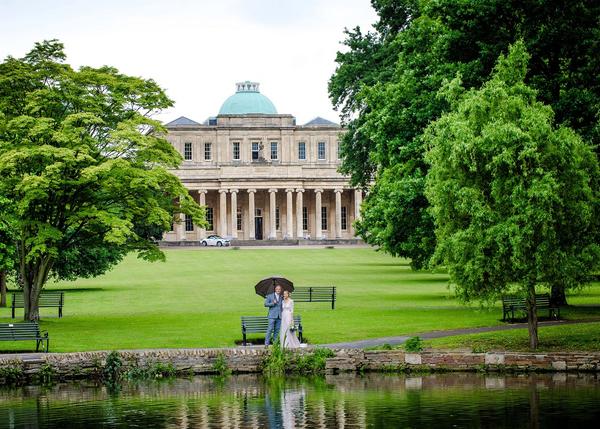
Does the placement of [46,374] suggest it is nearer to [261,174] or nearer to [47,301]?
[47,301]

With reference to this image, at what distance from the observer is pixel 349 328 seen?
36281 mm

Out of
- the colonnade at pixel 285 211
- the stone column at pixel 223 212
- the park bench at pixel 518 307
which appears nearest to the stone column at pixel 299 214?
the colonnade at pixel 285 211

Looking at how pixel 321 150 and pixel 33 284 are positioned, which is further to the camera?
pixel 321 150

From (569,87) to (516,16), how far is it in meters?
A: 3.14

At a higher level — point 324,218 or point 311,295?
point 324,218

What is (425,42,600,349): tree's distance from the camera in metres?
29.2

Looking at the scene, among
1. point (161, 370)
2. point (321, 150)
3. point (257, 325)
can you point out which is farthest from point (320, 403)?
point (321, 150)

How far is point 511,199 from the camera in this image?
29469 mm

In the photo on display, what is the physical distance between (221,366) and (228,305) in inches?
743

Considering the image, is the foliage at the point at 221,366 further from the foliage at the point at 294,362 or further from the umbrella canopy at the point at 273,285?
the umbrella canopy at the point at 273,285

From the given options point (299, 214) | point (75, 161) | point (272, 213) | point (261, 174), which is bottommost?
point (75, 161)

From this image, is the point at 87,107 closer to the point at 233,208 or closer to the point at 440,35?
the point at 440,35

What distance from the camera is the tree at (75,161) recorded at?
120 feet

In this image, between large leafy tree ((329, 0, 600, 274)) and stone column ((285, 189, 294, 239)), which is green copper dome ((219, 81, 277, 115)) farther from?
large leafy tree ((329, 0, 600, 274))
